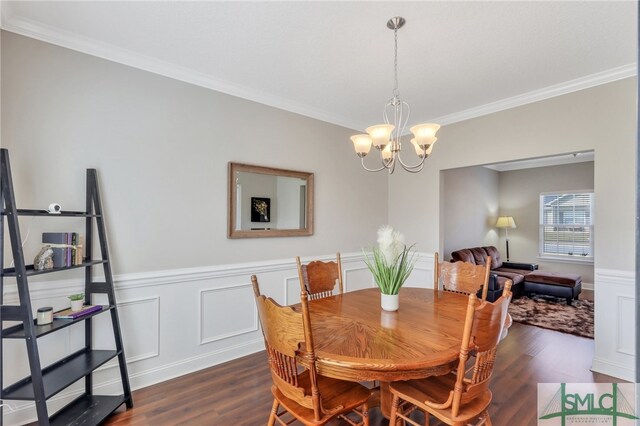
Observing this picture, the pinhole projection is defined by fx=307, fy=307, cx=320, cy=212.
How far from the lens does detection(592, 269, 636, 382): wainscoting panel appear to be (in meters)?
2.66

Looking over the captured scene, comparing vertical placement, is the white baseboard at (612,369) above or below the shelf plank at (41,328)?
below

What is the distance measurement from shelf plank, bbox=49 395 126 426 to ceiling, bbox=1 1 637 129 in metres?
2.57

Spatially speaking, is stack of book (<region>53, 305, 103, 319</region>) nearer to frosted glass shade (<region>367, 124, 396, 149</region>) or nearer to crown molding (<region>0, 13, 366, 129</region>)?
crown molding (<region>0, 13, 366, 129</region>)

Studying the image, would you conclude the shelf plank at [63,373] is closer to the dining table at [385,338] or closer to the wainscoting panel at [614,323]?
the dining table at [385,338]

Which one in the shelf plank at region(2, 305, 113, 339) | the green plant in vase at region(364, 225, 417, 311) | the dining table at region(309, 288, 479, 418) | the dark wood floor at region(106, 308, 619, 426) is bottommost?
the dark wood floor at region(106, 308, 619, 426)

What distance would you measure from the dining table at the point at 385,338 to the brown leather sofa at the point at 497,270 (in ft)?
9.22

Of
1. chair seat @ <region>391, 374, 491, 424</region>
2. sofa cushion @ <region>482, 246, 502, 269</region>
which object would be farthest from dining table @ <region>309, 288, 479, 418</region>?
sofa cushion @ <region>482, 246, 502, 269</region>

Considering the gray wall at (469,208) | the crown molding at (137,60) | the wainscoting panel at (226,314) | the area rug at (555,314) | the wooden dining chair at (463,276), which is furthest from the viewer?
the gray wall at (469,208)

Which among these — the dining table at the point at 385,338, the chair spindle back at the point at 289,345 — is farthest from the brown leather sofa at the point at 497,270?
the chair spindle back at the point at 289,345

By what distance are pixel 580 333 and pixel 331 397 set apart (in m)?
3.73

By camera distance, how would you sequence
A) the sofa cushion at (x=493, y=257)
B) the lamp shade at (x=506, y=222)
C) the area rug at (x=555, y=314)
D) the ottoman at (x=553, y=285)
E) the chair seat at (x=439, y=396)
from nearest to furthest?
1. the chair seat at (x=439, y=396)
2. the area rug at (x=555, y=314)
3. the ottoman at (x=553, y=285)
4. the sofa cushion at (x=493, y=257)
5. the lamp shade at (x=506, y=222)

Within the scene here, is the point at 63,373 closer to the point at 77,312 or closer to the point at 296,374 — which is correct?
the point at 77,312

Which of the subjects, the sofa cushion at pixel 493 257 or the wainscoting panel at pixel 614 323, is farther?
the sofa cushion at pixel 493 257

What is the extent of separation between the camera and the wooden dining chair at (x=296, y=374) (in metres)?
1.35
